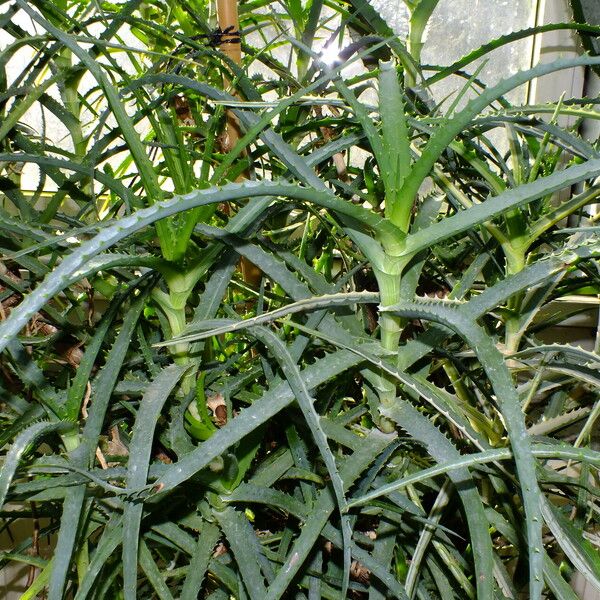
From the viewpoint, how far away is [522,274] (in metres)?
0.33

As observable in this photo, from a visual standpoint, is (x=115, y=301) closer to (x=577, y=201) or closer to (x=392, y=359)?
(x=392, y=359)

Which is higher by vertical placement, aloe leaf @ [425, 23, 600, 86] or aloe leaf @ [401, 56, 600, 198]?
aloe leaf @ [425, 23, 600, 86]

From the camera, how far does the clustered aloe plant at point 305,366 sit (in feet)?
1.07

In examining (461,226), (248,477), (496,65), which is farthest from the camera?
(496,65)

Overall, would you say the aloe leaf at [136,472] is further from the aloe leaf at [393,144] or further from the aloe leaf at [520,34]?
the aloe leaf at [520,34]

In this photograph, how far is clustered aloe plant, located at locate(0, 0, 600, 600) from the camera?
326 millimetres

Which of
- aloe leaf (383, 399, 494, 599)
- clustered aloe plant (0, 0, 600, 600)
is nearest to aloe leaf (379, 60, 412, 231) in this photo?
clustered aloe plant (0, 0, 600, 600)

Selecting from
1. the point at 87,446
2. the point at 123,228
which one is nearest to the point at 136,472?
the point at 87,446

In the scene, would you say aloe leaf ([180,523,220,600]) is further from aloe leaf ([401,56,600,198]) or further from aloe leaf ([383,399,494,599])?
aloe leaf ([401,56,600,198])

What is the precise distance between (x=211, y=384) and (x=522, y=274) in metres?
0.23

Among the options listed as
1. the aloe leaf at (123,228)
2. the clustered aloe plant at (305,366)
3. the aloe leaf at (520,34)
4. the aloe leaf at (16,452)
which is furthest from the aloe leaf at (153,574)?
the aloe leaf at (520,34)

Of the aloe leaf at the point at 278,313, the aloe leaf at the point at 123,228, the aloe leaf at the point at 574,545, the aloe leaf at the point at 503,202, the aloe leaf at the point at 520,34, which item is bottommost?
the aloe leaf at the point at 574,545

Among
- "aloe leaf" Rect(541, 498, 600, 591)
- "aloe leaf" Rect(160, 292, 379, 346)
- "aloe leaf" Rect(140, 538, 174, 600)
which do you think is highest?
"aloe leaf" Rect(160, 292, 379, 346)

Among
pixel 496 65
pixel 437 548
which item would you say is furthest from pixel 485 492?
pixel 496 65
